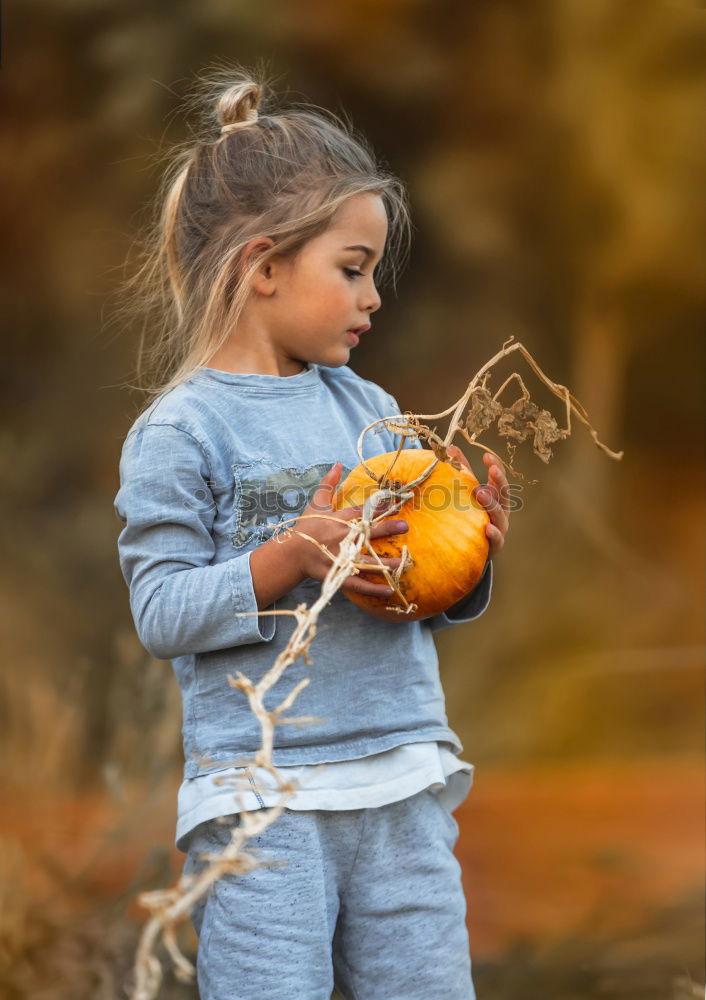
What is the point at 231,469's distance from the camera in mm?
1337

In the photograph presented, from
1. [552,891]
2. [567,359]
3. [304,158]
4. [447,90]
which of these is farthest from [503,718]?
[304,158]

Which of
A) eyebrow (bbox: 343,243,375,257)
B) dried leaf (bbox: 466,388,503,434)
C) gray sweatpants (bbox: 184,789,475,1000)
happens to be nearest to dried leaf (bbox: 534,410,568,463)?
dried leaf (bbox: 466,388,503,434)

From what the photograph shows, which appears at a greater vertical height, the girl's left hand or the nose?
the nose

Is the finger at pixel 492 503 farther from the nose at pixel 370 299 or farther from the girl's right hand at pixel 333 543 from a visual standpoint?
the nose at pixel 370 299

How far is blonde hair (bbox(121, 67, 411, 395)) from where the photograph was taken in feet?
4.74

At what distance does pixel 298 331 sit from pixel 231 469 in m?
0.20

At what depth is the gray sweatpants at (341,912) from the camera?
1263 millimetres

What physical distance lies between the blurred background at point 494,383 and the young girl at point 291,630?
1151mm

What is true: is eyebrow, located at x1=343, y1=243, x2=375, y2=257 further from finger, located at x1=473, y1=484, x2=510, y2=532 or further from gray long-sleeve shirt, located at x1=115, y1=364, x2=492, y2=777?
finger, located at x1=473, y1=484, x2=510, y2=532

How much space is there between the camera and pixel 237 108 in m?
1.56

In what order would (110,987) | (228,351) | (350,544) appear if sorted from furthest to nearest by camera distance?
(110,987) → (228,351) → (350,544)

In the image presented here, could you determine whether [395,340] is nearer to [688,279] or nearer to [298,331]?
[688,279]

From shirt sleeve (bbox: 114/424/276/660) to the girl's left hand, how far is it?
0.82 feet

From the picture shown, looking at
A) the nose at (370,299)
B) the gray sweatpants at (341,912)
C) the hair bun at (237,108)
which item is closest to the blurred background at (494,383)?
the hair bun at (237,108)
